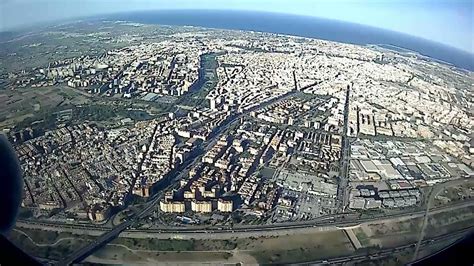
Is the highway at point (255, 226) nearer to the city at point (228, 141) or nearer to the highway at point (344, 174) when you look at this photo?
the city at point (228, 141)

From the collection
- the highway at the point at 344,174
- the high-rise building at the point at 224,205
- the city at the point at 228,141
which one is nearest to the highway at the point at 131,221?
the city at the point at 228,141

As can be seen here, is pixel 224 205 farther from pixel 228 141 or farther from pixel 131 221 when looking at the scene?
pixel 228 141

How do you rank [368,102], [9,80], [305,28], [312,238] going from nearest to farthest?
[312,238] < [9,80] < [368,102] < [305,28]

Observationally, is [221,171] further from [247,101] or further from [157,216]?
[247,101]

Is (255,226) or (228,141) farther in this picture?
(228,141)

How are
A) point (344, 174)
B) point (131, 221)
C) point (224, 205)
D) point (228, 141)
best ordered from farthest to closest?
1. point (228, 141)
2. point (344, 174)
3. point (224, 205)
4. point (131, 221)

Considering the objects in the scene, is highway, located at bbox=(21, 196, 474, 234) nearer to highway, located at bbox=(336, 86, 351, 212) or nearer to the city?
the city

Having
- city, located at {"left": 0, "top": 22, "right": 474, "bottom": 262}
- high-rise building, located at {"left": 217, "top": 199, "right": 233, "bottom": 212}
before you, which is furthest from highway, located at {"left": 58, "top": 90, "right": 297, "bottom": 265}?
high-rise building, located at {"left": 217, "top": 199, "right": 233, "bottom": 212}

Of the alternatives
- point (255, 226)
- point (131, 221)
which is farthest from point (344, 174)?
point (131, 221)

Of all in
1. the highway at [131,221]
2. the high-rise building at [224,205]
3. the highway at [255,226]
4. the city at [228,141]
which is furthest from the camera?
the high-rise building at [224,205]

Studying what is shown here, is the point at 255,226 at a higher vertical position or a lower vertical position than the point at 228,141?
lower

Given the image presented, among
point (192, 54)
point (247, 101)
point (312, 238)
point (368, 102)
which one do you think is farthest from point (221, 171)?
point (192, 54)
